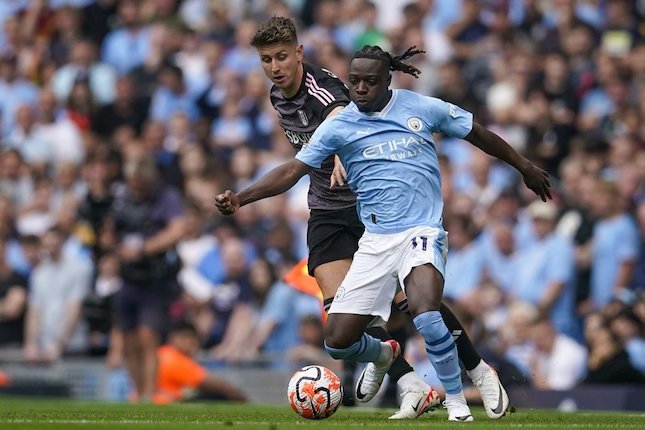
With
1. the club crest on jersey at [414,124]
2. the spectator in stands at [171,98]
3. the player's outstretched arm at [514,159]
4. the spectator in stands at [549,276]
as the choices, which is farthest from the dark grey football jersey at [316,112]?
the spectator in stands at [171,98]

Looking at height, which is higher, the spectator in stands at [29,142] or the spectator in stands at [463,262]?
the spectator in stands at [29,142]

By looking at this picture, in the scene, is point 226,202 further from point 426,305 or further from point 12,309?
point 12,309

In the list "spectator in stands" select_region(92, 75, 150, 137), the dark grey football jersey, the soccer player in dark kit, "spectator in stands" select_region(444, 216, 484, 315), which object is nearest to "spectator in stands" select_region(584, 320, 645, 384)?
"spectator in stands" select_region(444, 216, 484, 315)

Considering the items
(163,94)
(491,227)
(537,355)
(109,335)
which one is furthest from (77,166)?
(537,355)

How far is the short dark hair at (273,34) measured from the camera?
433 inches

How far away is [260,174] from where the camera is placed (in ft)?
63.2

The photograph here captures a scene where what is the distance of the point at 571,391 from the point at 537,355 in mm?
981

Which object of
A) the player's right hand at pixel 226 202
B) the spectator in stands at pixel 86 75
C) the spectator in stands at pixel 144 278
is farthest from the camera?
the spectator in stands at pixel 86 75

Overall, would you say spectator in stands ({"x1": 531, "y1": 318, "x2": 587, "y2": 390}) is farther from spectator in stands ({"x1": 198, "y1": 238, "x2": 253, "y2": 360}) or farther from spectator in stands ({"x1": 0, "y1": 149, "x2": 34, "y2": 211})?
spectator in stands ({"x1": 0, "y1": 149, "x2": 34, "y2": 211})

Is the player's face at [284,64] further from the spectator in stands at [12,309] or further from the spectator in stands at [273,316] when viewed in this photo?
the spectator in stands at [12,309]

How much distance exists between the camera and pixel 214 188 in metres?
19.4

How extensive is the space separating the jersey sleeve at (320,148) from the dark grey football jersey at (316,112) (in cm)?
68

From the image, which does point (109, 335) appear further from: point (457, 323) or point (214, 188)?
point (457, 323)

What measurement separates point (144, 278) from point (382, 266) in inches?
270
